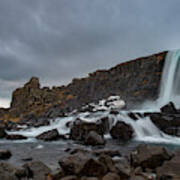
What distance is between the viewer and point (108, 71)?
5191cm

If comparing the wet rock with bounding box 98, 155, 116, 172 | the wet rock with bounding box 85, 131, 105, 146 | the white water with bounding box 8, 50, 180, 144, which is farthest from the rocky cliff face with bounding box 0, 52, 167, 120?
the wet rock with bounding box 98, 155, 116, 172

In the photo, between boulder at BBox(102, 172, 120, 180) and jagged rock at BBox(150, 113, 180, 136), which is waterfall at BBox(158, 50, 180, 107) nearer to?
jagged rock at BBox(150, 113, 180, 136)

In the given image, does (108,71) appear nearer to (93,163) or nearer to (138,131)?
(138,131)

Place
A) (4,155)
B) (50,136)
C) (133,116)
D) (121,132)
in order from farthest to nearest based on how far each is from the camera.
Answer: (133,116)
(50,136)
(121,132)
(4,155)

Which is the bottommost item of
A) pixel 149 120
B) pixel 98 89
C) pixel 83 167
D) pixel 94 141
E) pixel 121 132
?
pixel 83 167

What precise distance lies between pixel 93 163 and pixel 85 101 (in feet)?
141

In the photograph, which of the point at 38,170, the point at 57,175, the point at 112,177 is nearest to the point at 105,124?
the point at 38,170

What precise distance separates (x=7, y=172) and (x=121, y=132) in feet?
38.5

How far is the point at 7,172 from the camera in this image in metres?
6.29

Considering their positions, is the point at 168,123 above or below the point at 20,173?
above

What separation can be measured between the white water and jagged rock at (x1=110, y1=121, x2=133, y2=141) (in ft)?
2.46

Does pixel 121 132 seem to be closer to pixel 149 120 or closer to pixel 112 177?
pixel 149 120

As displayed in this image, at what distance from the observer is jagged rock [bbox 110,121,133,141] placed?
655 inches

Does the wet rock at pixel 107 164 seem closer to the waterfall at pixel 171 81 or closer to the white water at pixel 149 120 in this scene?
the white water at pixel 149 120
